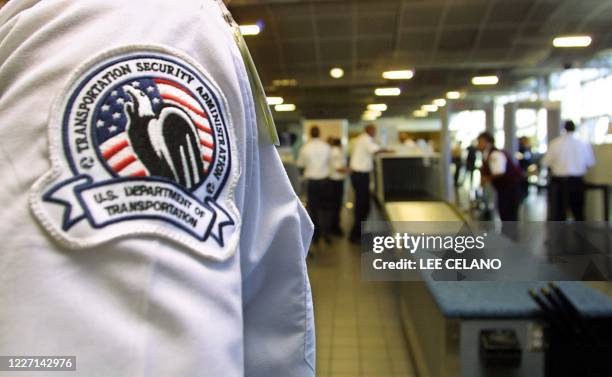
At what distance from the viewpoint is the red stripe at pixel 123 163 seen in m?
0.26

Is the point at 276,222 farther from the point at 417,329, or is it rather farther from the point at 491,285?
the point at 417,329

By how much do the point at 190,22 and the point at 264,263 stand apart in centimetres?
Answer: 19

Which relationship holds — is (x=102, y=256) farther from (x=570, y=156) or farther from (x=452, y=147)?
(x=452, y=147)

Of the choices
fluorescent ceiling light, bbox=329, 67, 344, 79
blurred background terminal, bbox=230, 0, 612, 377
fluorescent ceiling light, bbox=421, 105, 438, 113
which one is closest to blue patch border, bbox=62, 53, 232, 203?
blurred background terminal, bbox=230, 0, 612, 377

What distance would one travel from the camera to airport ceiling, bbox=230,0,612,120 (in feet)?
8.66

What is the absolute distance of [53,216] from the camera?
241 millimetres

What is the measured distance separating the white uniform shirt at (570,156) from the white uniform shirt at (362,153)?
69.3 inches

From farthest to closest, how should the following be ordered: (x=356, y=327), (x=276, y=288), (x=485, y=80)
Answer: (x=485, y=80)
(x=356, y=327)
(x=276, y=288)

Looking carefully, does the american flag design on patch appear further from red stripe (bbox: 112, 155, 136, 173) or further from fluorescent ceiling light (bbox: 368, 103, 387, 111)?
fluorescent ceiling light (bbox: 368, 103, 387, 111)

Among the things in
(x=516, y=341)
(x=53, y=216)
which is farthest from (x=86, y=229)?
(x=516, y=341)

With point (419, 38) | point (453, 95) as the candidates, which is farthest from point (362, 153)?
point (453, 95)

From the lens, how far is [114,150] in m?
0.26

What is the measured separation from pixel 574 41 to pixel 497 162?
1.64 metres

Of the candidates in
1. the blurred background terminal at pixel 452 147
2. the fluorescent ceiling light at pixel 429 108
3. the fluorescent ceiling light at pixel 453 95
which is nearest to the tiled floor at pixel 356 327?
the blurred background terminal at pixel 452 147
